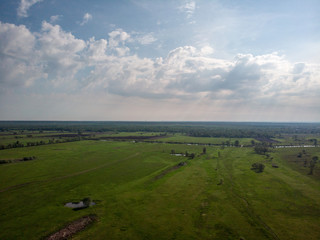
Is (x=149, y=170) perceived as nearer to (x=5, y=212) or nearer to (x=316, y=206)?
(x=5, y=212)

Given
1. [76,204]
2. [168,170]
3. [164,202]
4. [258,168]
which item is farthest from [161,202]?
[258,168]

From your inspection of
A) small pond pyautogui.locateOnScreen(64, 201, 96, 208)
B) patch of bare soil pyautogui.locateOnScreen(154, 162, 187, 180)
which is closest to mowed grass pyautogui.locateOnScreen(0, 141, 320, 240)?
patch of bare soil pyautogui.locateOnScreen(154, 162, 187, 180)

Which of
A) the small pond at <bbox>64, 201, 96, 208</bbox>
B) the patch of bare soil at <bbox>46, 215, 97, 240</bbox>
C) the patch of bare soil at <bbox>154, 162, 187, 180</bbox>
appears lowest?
the patch of bare soil at <bbox>46, 215, 97, 240</bbox>

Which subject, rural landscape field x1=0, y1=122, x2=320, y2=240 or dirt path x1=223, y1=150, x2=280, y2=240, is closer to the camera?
dirt path x1=223, y1=150, x2=280, y2=240

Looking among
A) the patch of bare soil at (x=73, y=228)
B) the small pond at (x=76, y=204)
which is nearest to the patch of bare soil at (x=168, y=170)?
the small pond at (x=76, y=204)

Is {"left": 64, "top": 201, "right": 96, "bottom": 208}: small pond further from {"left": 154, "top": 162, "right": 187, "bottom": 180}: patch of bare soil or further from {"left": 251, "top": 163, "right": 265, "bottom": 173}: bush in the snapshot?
{"left": 251, "top": 163, "right": 265, "bottom": 173}: bush

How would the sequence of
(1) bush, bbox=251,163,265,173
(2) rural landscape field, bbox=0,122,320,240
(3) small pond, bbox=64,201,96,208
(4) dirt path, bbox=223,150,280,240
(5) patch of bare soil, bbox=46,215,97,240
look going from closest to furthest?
(5) patch of bare soil, bbox=46,215,97,240, (4) dirt path, bbox=223,150,280,240, (2) rural landscape field, bbox=0,122,320,240, (3) small pond, bbox=64,201,96,208, (1) bush, bbox=251,163,265,173

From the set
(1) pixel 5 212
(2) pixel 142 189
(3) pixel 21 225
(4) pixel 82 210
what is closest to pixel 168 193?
(2) pixel 142 189

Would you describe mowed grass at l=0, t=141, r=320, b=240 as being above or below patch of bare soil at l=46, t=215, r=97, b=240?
above
